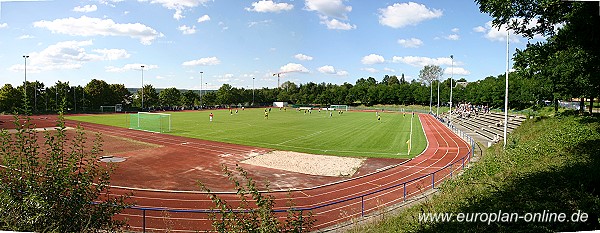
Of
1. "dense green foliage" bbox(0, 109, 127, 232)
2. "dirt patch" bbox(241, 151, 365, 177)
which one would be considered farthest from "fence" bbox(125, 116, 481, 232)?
"dirt patch" bbox(241, 151, 365, 177)

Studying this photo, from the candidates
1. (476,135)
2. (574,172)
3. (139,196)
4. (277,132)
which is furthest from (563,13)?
(277,132)

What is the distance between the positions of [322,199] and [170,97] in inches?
3068

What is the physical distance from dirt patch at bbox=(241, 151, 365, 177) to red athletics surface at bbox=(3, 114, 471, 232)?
2.40ft

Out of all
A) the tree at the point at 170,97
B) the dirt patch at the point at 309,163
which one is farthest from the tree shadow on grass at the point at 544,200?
the tree at the point at 170,97

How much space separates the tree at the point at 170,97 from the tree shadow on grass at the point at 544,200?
3274 inches

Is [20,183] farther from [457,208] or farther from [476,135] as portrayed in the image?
[476,135]

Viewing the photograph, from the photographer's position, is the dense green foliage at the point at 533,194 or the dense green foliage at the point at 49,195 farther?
the dense green foliage at the point at 533,194

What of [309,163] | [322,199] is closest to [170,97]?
[309,163]

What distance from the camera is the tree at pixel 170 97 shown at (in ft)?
276

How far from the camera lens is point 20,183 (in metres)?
5.98

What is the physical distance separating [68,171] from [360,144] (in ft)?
84.6

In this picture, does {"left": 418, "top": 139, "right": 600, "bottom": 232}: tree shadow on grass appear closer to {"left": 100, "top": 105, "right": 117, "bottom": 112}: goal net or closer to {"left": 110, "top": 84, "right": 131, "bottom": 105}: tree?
{"left": 100, "top": 105, "right": 117, "bottom": 112}: goal net

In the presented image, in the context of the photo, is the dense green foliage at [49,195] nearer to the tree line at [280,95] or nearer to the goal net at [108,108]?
the tree line at [280,95]

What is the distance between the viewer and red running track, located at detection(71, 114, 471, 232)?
459 inches
